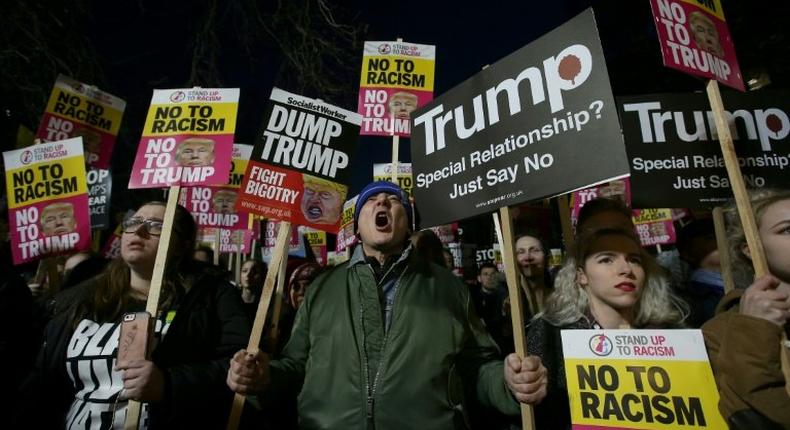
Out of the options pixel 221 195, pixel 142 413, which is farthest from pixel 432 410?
pixel 221 195

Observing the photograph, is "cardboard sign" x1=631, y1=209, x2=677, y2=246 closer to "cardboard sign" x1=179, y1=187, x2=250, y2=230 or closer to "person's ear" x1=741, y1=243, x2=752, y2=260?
"person's ear" x1=741, y1=243, x2=752, y2=260

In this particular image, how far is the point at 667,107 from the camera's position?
2688 mm

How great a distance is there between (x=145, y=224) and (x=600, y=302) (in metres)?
2.41

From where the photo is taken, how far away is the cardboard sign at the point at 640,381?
1.50 m

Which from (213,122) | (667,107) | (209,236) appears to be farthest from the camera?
(209,236)

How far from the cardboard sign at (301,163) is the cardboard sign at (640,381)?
1807 mm

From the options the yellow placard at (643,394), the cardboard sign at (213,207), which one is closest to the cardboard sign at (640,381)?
the yellow placard at (643,394)

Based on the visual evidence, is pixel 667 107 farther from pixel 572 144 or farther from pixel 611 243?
pixel 572 144

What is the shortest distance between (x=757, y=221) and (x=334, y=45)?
530 centimetres

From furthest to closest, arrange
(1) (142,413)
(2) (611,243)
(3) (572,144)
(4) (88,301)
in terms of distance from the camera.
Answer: (4) (88,301) < (1) (142,413) < (2) (611,243) < (3) (572,144)

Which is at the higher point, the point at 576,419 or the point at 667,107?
the point at 667,107

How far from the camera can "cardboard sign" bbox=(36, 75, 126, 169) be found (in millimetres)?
5012

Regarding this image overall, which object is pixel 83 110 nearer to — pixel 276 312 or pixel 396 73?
pixel 396 73

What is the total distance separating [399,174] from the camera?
6.16 metres
